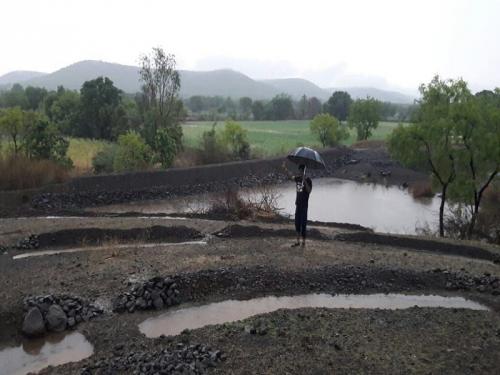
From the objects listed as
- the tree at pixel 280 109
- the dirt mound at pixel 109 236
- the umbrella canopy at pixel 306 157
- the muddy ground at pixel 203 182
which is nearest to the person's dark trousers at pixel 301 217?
the umbrella canopy at pixel 306 157

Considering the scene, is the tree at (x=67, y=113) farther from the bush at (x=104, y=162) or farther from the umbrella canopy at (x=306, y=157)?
the umbrella canopy at (x=306, y=157)

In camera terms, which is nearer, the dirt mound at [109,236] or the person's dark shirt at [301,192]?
the person's dark shirt at [301,192]

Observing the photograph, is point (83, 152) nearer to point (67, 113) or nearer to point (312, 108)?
point (67, 113)

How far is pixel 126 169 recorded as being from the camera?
2366 cm

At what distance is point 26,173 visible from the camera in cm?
1975

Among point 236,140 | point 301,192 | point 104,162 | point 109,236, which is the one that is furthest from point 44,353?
point 236,140

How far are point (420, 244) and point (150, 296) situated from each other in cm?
863

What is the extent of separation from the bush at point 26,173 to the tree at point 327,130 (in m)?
26.5

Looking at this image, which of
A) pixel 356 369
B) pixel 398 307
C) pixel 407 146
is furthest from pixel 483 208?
pixel 356 369

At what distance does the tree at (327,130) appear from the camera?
4234 cm

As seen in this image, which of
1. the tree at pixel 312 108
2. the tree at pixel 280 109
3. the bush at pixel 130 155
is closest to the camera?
the bush at pixel 130 155

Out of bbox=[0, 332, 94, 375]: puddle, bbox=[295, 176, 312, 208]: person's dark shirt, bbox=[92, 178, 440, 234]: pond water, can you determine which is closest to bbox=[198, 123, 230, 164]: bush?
bbox=[92, 178, 440, 234]: pond water

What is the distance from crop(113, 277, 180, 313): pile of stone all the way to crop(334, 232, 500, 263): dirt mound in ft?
21.2

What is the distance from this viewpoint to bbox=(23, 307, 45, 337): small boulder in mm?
7910
